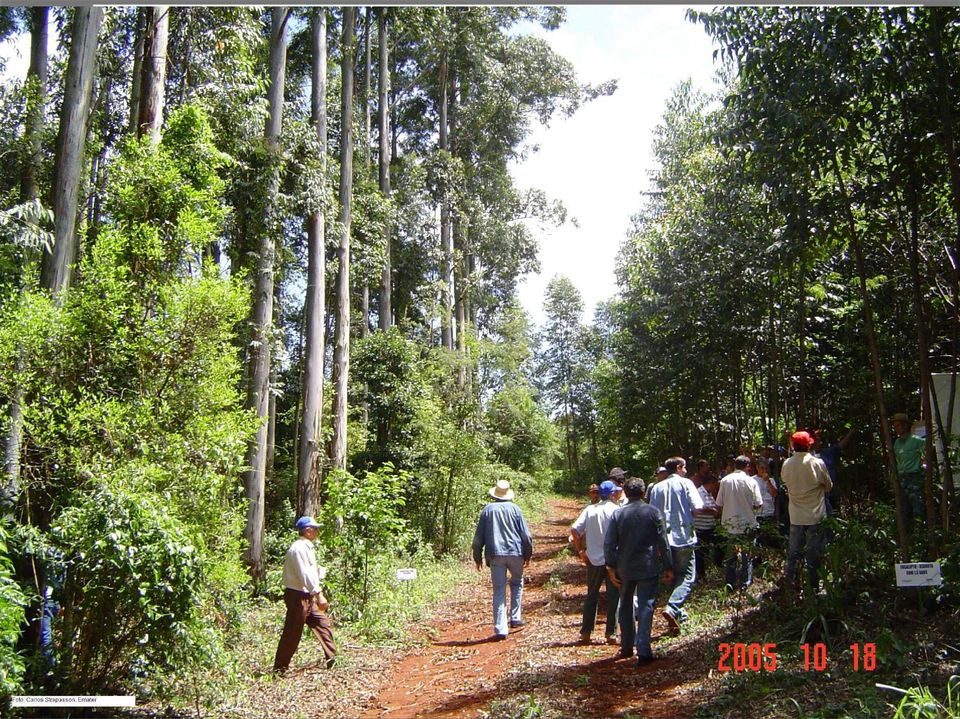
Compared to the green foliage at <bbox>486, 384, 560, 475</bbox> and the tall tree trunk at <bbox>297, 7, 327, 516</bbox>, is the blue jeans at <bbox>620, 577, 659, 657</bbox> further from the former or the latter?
the green foliage at <bbox>486, 384, 560, 475</bbox>

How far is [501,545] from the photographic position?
813 cm

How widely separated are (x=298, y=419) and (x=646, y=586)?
565 inches

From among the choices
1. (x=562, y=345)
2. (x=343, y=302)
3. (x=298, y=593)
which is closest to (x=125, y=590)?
(x=298, y=593)

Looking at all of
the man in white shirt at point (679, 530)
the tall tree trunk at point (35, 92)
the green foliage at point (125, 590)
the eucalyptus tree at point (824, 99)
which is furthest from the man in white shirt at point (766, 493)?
the tall tree trunk at point (35, 92)

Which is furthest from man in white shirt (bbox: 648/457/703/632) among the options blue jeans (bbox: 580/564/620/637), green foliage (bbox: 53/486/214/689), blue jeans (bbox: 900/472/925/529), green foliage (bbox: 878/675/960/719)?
green foliage (bbox: 53/486/214/689)

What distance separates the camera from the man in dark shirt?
21.0ft

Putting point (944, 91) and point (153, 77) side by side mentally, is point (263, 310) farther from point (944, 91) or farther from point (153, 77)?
point (944, 91)

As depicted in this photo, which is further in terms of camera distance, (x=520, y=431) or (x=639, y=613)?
(x=520, y=431)

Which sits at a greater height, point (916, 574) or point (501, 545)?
point (501, 545)

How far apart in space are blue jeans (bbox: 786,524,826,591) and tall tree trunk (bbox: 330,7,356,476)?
8176 millimetres

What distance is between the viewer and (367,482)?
9.62 meters

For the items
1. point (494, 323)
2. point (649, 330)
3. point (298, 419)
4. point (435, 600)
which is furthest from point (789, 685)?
point (494, 323)

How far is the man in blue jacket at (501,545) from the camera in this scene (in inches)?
320

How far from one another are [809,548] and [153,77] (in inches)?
303
